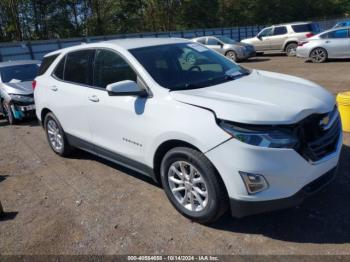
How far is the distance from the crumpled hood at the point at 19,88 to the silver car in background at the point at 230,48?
1153cm

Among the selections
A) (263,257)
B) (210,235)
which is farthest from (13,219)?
(263,257)

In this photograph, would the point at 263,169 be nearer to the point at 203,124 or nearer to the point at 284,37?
the point at 203,124

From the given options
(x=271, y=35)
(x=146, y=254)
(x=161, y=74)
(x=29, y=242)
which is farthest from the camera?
(x=271, y=35)

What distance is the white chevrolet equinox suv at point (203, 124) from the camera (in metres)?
3.04

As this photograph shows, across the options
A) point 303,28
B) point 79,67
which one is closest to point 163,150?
point 79,67

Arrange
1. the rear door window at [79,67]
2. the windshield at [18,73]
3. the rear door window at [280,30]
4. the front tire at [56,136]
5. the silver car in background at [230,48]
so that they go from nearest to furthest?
the rear door window at [79,67] < the front tire at [56,136] < the windshield at [18,73] < the silver car in background at [230,48] < the rear door window at [280,30]

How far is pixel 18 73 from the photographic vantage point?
955 cm

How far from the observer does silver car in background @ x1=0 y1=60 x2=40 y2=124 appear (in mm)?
8586

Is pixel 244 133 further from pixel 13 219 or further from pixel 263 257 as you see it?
pixel 13 219

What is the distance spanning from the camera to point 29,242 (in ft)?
11.8

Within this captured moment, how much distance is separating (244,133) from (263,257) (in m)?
1.05

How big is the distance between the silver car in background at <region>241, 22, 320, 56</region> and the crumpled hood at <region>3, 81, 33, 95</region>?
1495cm

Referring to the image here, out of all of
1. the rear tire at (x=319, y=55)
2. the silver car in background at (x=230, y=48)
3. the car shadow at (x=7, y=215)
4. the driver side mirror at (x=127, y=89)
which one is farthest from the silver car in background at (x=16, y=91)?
the rear tire at (x=319, y=55)

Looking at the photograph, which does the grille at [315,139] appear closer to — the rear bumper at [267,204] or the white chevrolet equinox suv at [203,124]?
the white chevrolet equinox suv at [203,124]
